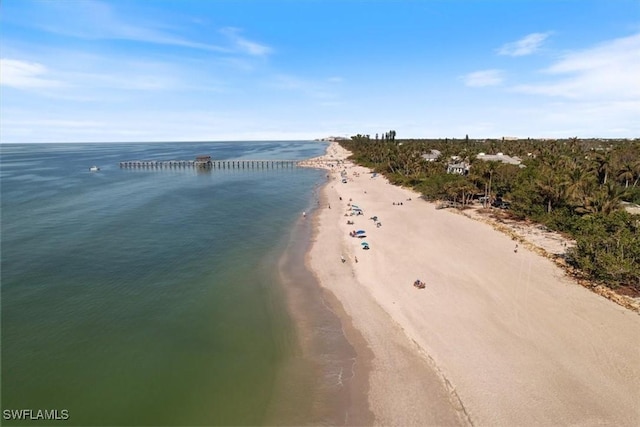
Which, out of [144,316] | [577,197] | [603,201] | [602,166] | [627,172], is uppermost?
[602,166]

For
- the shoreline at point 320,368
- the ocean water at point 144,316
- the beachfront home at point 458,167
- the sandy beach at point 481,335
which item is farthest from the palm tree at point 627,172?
the shoreline at point 320,368

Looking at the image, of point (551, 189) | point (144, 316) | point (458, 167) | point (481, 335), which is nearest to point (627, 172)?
point (551, 189)

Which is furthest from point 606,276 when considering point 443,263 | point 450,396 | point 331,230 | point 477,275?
point 331,230

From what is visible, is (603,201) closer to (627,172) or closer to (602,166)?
(602,166)

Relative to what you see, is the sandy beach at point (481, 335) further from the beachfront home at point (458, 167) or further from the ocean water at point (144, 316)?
the beachfront home at point (458, 167)

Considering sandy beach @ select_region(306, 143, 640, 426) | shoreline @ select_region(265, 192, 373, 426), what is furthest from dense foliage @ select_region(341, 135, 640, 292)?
shoreline @ select_region(265, 192, 373, 426)

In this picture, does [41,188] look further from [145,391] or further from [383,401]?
[383,401]

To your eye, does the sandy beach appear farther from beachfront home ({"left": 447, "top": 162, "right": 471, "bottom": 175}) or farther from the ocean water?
beachfront home ({"left": 447, "top": 162, "right": 471, "bottom": 175})
